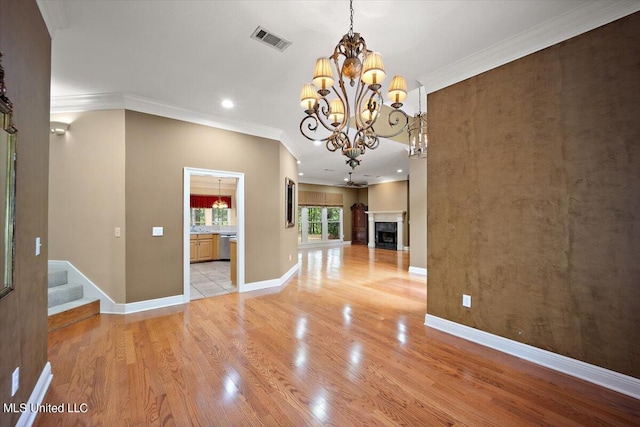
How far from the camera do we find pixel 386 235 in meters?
11.2

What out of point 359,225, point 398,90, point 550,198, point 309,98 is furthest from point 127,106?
point 359,225

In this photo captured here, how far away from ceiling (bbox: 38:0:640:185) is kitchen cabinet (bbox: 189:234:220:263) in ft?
14.4

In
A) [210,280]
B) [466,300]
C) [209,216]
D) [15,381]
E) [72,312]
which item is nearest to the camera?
[15,381]

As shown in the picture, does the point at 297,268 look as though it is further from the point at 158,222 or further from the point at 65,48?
the point at 65,48

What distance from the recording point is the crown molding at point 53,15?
77.0 inches

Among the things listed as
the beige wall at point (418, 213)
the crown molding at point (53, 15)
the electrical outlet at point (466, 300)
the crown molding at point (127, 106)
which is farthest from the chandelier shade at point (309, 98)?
the beige wall at point (418, 213)

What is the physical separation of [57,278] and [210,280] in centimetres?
235

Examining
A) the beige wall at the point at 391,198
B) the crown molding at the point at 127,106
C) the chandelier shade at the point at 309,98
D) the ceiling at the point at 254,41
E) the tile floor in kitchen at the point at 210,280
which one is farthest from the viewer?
the beige wall at the point at 391,198

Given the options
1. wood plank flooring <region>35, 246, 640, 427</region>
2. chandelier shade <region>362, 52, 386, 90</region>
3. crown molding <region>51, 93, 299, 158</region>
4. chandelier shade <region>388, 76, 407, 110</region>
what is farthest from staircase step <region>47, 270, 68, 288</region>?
chandelier shade <region>388, 76, 407, 110</region>

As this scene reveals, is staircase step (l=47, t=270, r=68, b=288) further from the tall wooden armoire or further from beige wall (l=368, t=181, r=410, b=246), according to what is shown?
the tall wooden armoire

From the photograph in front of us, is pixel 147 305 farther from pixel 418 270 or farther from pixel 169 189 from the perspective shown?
pixel 418 270

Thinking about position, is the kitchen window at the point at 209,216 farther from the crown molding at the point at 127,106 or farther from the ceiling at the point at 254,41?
the ceiling at the point at 254,41

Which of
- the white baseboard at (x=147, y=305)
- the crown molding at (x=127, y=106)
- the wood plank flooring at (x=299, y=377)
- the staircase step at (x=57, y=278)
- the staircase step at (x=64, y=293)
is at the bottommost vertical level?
the wood plank flooring at (x=299, y=377)

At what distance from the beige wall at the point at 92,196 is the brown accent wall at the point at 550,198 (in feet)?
13.3
